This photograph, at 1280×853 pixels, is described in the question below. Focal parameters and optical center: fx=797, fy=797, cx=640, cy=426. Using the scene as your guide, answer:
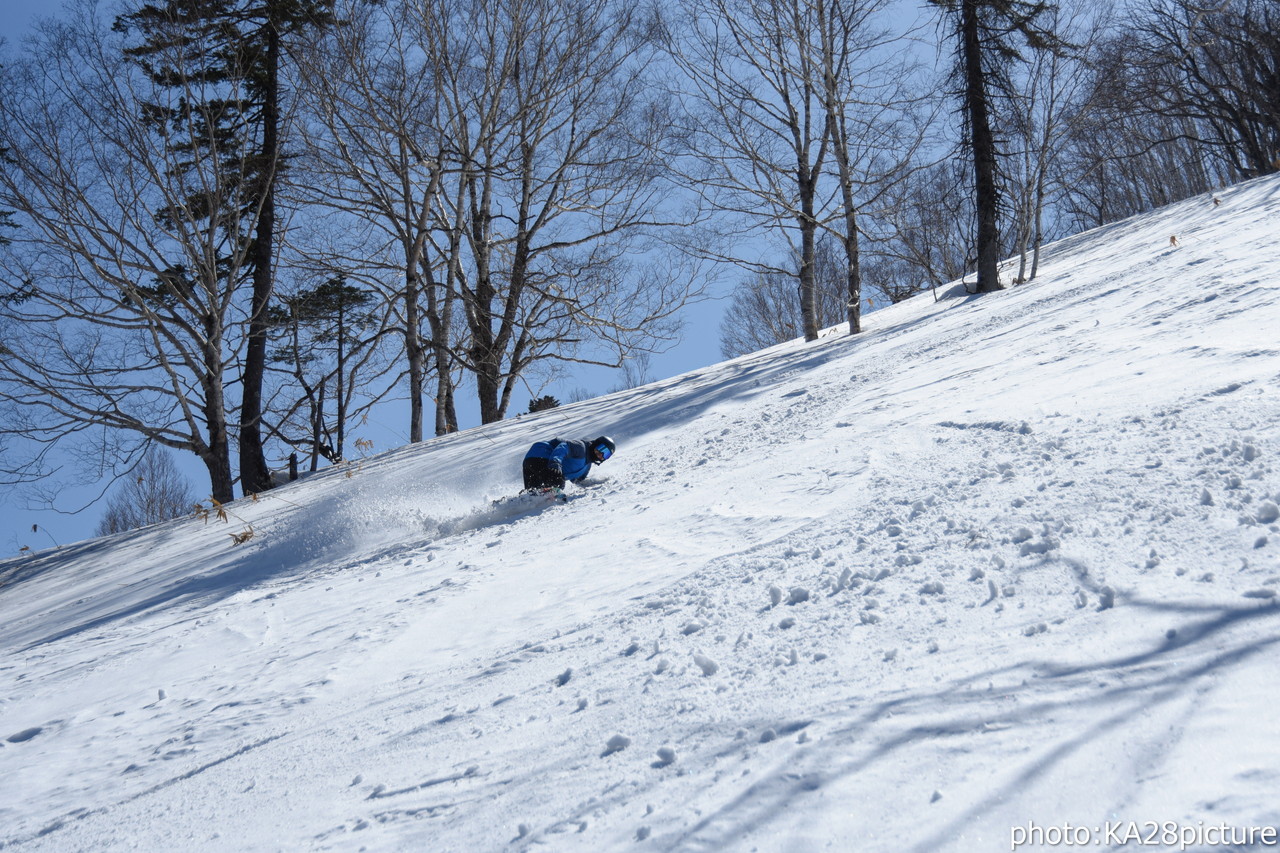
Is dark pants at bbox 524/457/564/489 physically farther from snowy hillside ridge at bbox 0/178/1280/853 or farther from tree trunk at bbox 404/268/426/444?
tree trunk at bbox 404/268/426/444

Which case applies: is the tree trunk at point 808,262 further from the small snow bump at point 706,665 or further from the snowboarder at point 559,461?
the small snow bump at point 706,665

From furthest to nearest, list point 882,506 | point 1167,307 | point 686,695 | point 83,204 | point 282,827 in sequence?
point 83,204, point 1167,307, point 882,506, point 686,695, point 282,827

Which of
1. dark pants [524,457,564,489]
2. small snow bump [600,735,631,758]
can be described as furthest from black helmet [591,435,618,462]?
small snow bump [600,735,631,758]

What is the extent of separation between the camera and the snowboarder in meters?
5.68

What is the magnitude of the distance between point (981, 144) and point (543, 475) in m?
9.77

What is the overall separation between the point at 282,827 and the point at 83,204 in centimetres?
1281

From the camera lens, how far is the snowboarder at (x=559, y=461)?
5676 mm

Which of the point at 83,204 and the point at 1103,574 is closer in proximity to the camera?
the point at 1103,574

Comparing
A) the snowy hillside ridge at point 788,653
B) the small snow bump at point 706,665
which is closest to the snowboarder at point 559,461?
the snowy hillside ridge at point 788,653

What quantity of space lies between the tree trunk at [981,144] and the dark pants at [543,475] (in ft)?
28.2

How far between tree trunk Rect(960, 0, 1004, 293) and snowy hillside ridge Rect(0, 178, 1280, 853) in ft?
21.9

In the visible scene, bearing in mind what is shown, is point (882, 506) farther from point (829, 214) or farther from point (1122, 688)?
point (829, 214)

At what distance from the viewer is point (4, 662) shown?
4715 millimetres

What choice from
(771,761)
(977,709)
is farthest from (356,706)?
(977,709)
